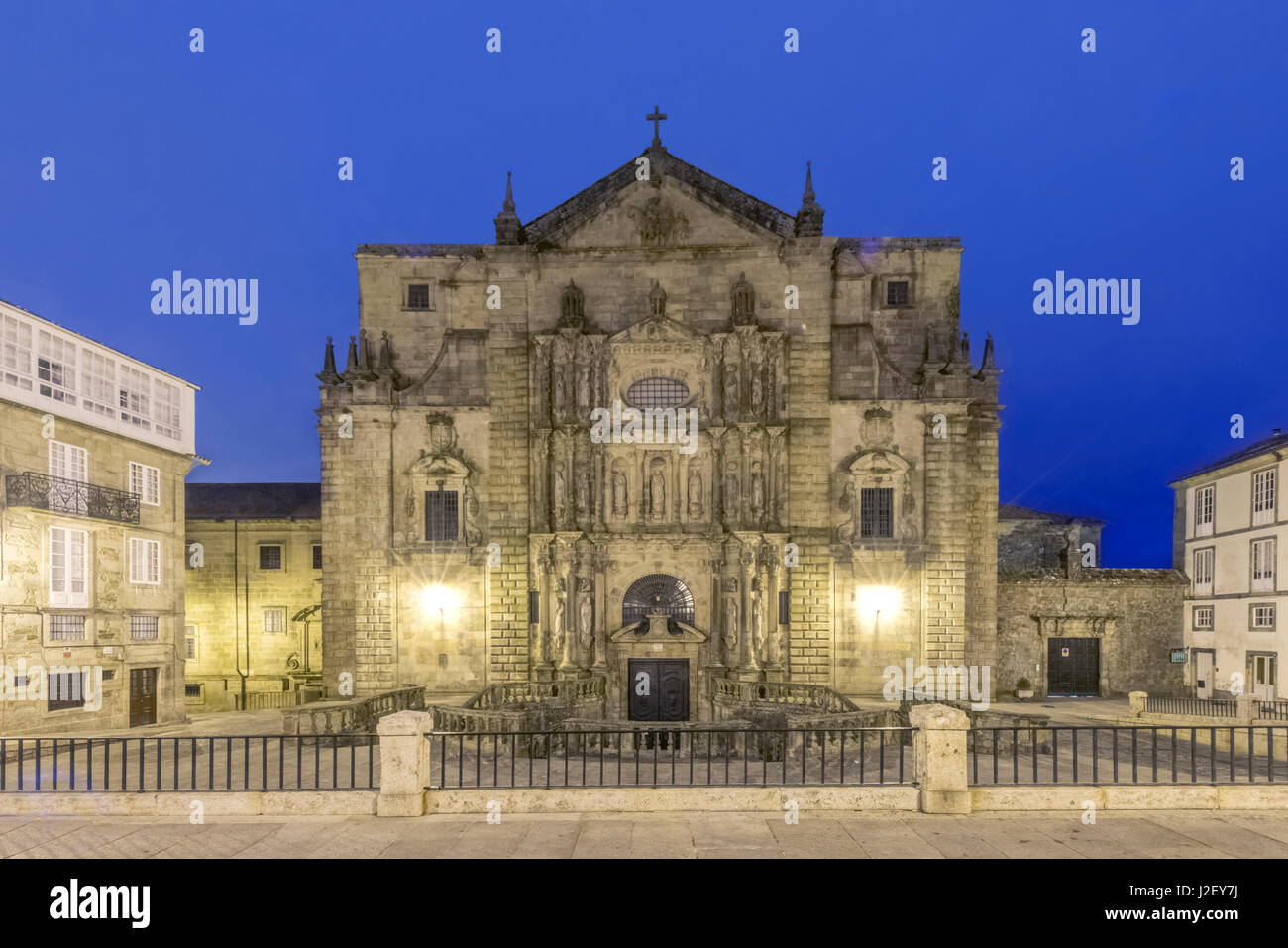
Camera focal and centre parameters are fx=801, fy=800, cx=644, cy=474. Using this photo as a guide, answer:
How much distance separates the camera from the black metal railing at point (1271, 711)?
21742 mm

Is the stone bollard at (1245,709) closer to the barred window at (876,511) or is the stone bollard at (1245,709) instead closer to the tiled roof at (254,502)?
the barred window at (876,511)

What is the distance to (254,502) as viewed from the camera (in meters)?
41.2

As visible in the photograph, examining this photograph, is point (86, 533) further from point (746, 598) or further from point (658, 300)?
point (746, 598)

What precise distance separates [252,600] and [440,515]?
1537 centimetres

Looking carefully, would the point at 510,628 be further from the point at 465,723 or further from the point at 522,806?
the point at 522,806

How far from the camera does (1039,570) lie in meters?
33.7

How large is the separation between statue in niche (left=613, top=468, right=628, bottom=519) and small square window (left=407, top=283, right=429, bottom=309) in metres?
10.1

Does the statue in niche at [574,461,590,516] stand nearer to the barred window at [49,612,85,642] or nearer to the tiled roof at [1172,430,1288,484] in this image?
Result: the barred window at [49,612,85,642]

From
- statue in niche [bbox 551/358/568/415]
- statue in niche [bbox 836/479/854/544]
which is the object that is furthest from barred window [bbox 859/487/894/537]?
statue in niche [bbox 551/358/568/415]

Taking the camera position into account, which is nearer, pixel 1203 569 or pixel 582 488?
pixel 582 488

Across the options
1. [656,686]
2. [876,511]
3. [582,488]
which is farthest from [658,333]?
[656,686]

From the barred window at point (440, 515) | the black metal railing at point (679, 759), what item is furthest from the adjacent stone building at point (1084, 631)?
the barred window at point (440, 515)

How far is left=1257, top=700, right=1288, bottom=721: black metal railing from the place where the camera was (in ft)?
71.3
